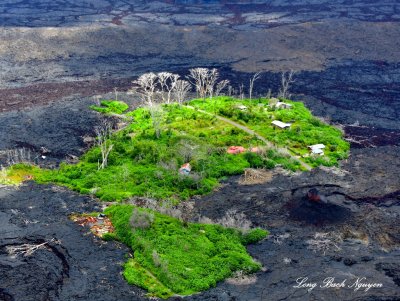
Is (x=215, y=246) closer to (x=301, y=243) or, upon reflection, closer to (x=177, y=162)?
(x=301, y=243)

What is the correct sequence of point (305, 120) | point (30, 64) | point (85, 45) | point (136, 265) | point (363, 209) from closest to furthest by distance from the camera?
point (136, 265)
point (363, 209)
point (305, 120)
point (30, 64)
point (85, 45)

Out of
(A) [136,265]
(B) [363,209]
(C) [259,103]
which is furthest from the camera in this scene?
(C) [259,103]

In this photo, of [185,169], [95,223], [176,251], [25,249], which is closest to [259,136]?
[185,169]

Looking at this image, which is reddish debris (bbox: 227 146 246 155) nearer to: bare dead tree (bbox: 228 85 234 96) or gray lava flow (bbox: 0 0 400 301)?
gray lava flow (bbox: 0 0 400 301)

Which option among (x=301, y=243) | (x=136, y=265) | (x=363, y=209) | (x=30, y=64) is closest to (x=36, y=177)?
(x=136, y=265)

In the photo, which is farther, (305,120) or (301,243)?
(305,120)

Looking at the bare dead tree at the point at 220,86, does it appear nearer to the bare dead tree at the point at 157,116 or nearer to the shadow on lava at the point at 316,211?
the bare dead tree at the point at 157,116

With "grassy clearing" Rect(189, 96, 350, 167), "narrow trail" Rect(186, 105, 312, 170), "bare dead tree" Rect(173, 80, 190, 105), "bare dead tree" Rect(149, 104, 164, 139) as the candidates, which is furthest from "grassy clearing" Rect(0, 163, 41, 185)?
"grassy clearing" Rect(189, 96, 350, 167)

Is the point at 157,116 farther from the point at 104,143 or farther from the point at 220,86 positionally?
the point at 220,86
